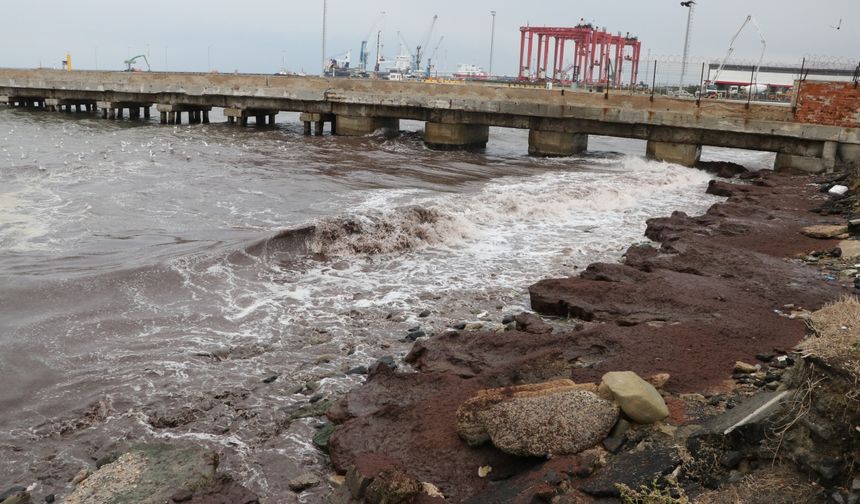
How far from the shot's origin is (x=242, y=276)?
1076 cm

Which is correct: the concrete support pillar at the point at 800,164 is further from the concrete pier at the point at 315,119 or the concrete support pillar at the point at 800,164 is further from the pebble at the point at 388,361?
the pebble at the point at 388,361

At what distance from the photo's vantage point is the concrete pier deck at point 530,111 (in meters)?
23.1

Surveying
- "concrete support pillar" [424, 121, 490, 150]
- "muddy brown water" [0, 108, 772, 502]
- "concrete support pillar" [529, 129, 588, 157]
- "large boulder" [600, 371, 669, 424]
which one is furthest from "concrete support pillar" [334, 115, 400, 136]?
"large boulder" [600, 371, 669, 424]

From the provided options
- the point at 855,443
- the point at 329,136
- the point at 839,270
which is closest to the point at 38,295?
the point at 855,443

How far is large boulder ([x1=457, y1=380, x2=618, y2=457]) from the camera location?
493 centimetres

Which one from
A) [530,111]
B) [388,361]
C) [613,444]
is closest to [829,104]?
[530,111]

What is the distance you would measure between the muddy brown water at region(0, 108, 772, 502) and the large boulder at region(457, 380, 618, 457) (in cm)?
136

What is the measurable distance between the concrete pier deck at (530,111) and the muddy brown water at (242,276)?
8.40 ft

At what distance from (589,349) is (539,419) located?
2221 millimetres

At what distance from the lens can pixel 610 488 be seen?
4387mm

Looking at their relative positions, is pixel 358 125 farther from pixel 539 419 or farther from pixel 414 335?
pixel 539 419

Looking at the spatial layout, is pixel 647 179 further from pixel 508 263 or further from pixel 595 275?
pixel 595 275

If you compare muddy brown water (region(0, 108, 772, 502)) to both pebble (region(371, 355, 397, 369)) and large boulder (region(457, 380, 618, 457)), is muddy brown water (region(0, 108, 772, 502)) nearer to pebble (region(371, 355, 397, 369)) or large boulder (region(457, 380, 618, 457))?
pebble (region(371, 355, 397, 369))

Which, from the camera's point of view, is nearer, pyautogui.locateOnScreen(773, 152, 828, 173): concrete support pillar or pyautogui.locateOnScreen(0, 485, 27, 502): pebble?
pyautogui.locateOnScreen(0, 485, 27, 502): pebble
